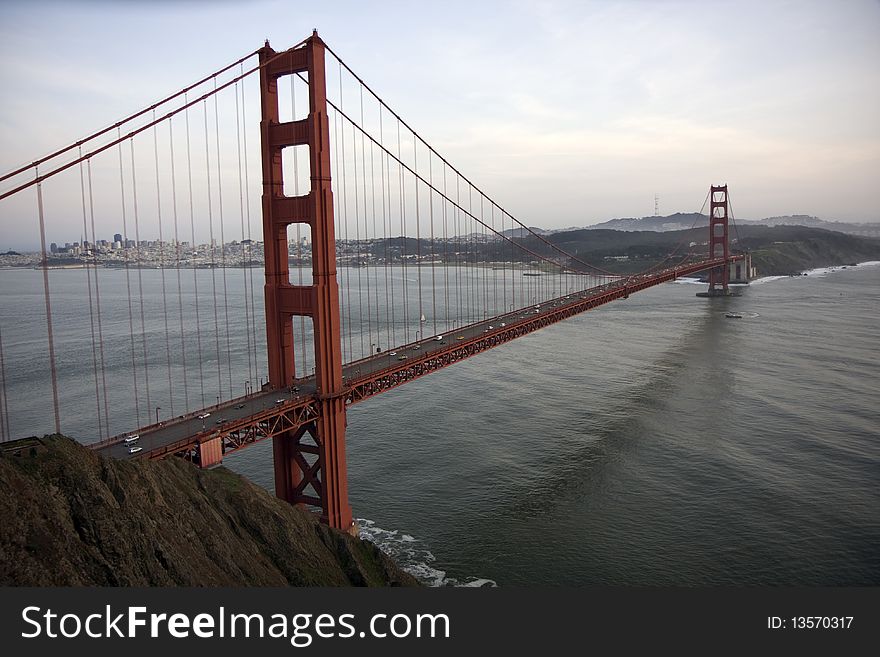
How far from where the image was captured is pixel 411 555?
16.1m

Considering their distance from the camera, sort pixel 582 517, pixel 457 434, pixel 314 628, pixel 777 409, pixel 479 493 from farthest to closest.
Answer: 1. pixel 777 409
2. pixel 457 434
3. pixel 479 493
4. pixel 582 517
5. pixel 314 628

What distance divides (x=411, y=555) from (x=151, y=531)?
777 cm

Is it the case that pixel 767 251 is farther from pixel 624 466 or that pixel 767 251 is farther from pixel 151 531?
pixel 151 531

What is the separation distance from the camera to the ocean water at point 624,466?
15594mm

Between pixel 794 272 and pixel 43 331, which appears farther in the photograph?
pixel 794 272

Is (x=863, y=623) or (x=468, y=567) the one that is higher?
(x=863, y=623)

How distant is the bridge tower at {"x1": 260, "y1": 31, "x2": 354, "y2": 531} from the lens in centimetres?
1608

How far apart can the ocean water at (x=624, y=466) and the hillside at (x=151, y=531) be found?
11.7 feet

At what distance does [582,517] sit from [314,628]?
1294 centimetres

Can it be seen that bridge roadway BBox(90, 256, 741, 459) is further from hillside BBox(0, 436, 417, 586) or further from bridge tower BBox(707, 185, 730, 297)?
bridge tower BBox(707, 185, 730, 297)

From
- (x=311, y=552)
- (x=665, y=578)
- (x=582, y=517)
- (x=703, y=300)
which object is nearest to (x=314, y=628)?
(x=311, y=552)

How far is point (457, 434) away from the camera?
24625 mm

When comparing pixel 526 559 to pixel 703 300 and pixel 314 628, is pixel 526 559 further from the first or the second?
Answer: pixel 703 300

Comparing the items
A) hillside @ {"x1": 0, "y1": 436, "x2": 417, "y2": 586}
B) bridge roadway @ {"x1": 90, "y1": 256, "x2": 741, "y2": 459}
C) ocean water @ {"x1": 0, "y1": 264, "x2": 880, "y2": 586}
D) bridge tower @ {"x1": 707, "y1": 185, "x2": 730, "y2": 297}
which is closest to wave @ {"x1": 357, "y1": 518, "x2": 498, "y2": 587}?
ocean water @ {"x1": 0, "y1": 264, "x2": 880, "y2": 586}
